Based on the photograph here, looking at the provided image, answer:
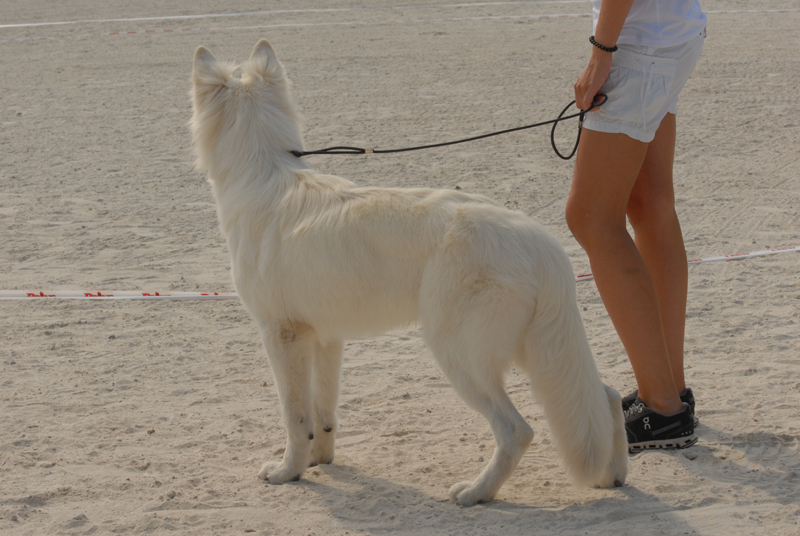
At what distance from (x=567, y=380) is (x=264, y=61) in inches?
86.7

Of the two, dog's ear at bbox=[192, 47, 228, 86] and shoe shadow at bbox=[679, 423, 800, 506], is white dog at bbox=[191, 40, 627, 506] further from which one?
shoe shadow at bbox=[679, 423, 800, 506]

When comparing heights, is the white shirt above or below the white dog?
above

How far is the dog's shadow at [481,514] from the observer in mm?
2797

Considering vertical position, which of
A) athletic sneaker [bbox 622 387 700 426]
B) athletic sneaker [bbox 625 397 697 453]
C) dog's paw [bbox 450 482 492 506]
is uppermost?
athletic sneaker [bbox 622 387 700 426]

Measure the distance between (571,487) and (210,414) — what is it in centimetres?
188

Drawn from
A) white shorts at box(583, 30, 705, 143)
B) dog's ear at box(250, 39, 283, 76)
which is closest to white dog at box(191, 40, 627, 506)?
dog's ear at box(250, 39, 283, 76)

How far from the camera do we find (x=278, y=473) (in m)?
3.28

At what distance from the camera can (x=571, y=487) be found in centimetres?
316

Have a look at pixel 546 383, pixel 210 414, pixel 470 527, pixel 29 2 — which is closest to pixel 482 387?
pixel 546 383

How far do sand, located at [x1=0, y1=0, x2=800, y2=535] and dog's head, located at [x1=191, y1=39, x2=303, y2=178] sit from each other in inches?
53.8

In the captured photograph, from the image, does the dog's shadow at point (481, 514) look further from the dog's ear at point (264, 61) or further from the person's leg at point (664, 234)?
the dog's ear at point (264, 61)

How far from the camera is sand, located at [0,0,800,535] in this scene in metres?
3.01

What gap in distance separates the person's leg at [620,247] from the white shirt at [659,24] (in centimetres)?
40

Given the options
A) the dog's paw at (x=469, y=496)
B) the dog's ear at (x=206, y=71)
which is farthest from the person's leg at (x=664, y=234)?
the dog's ear at (x=206, y=71)
